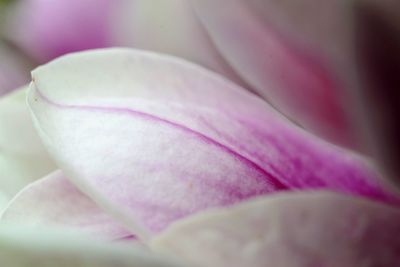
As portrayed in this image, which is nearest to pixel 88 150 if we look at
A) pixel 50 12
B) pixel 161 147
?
pixel 161 147

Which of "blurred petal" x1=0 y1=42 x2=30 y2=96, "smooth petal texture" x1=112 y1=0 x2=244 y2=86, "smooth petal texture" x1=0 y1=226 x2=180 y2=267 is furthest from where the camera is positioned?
"blurred petal" x1=0 y1=42 x2=30 y2=96

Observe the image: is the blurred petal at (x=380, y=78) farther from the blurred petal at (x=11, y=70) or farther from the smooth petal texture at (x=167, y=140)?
the blurred petal at (x=11, y=70)

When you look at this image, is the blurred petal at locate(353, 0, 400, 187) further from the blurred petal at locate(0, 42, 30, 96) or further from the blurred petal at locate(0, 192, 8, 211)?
the blurred petal at locate(0, 42, 30, 96)

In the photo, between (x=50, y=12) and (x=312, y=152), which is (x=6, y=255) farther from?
(x=50, y=12)

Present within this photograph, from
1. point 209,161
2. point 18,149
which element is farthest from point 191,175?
point 18,149

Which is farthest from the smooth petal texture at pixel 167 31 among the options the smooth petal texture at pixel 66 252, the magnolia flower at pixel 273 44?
the smooth petal texture at pixel 66 252

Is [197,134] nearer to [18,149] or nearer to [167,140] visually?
[167,140]

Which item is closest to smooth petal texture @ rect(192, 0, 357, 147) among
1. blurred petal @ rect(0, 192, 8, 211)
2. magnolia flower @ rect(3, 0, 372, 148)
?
magnolia flower @ rect(3, 0, 372, 148)
